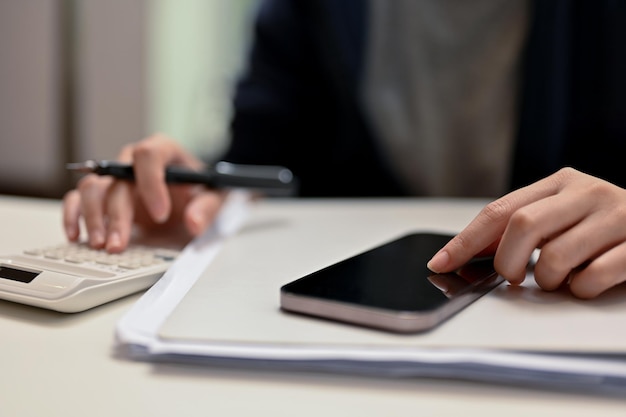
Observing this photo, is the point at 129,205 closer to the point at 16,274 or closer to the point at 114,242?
the point at 114,242

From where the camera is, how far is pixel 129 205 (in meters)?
0.52

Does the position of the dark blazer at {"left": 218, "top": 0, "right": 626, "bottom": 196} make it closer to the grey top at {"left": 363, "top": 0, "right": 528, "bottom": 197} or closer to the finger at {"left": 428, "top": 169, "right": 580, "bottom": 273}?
the grey top at {"left": 363, "top": 0, "right": 528, "bottom": 197}

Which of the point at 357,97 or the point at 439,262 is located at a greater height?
the point at 357,97

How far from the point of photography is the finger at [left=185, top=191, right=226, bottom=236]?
0.54 metres

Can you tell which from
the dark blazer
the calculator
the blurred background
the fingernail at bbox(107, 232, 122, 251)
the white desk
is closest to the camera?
the white desk

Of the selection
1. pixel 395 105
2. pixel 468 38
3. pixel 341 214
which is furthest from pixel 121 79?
pixel 341 214

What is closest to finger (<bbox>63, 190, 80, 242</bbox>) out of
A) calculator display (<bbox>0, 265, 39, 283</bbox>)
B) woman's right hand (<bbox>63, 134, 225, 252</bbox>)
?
woman's right hand (<bbox>63, 134, 225, 252</bbox>)

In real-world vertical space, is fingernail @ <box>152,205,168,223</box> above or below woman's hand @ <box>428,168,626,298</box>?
below

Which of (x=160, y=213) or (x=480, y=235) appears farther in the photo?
(x=160, y=213)

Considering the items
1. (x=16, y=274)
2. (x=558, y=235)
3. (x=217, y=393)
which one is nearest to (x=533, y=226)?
(x=558, y=235)

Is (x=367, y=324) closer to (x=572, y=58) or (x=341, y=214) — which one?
(x=341, y=214)

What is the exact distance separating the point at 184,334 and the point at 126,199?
11.1 inches

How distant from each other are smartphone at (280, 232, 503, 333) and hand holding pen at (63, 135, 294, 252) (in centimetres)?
21

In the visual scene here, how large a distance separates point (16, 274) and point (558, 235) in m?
0.33
